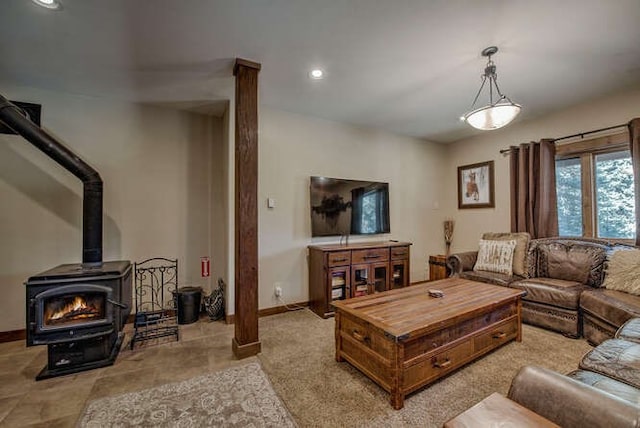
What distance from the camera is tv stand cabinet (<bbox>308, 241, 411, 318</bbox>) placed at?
324 centimetres

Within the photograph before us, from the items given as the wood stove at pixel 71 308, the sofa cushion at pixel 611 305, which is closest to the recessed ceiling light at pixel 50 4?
the wood stove at pixel 71 308

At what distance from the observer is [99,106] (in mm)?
3002

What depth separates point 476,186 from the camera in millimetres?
4617

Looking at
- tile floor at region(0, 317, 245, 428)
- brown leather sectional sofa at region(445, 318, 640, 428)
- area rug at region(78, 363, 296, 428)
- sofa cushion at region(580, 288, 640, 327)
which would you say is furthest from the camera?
sofa cushion at region(580, 288, 640, 327)

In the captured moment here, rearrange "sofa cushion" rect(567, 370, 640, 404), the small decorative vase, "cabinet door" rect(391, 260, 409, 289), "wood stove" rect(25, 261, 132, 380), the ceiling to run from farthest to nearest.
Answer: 1. the small decorative vase
2. "cabinet door" rect(391, 260, 409, 289)
3. "wood stove" rect(25, 261, 132, 380)
4. the ceiling
5. "sofa cushion" rect(567, 370, 640, 404)

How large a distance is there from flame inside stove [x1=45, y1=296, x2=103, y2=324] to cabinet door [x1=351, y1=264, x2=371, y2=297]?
2.49 meters

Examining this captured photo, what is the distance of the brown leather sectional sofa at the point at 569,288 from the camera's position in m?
2.32

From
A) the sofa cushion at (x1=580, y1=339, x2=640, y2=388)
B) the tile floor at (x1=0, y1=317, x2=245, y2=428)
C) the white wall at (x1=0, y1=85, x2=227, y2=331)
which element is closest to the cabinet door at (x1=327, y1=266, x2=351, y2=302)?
the tile floor at (x1=0, y1=317, x2=245, y2=428)

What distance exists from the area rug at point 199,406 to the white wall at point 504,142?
4.13 meters

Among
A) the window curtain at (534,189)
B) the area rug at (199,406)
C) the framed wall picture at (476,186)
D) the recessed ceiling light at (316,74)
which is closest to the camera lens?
the area rug at (199,406)

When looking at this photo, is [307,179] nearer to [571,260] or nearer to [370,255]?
[370,255]

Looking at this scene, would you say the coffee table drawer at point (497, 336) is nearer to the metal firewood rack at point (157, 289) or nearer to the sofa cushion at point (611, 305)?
the sofa cushion at point (611, 305)

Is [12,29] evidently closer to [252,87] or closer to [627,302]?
[252,87]

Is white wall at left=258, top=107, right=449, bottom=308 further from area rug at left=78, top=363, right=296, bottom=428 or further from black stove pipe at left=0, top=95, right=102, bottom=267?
black stove pipe at left=0, top=95, right=102, bottom=267
